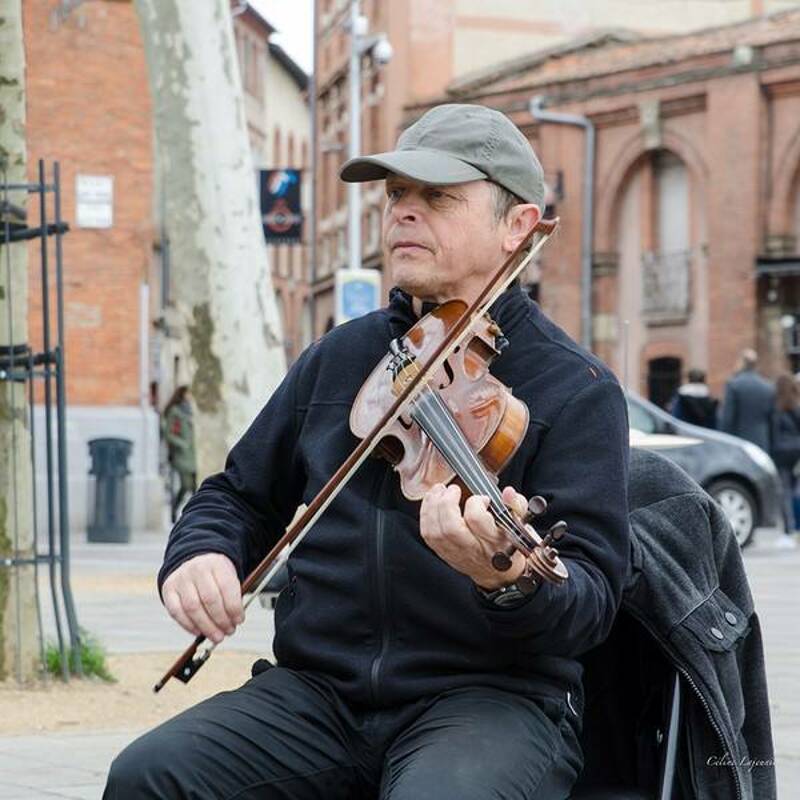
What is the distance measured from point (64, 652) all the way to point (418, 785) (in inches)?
245

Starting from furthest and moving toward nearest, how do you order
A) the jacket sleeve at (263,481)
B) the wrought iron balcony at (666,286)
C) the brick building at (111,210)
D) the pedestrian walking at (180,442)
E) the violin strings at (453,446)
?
1. the wrought iron balcony at (666,286)
2. the pedestrian walking at (180,442)
3. the brick building at (111,210)
4. the jacket sleeve at (263,481)
5. the violin strings at (453,446)

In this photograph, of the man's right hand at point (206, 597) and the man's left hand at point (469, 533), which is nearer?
the man's left hand at point (469, 533)

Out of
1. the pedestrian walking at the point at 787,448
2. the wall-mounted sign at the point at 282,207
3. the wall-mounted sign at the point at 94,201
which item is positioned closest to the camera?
the wall-mounted sign at the point at 94,201

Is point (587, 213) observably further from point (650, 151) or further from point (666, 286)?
point (666, 286)

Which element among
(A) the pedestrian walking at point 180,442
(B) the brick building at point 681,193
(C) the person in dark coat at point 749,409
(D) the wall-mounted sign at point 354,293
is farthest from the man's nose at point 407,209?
(B) the brick building at point 681,193

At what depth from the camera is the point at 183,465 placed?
1058 inches

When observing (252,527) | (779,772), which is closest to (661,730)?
(252,527)

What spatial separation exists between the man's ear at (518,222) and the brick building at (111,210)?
2089 cm

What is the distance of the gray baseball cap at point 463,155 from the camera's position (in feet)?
Answer: 13.0

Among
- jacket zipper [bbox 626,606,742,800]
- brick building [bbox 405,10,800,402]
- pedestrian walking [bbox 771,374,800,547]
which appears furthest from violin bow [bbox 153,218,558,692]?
brick building [bbox 405,10,800,402]

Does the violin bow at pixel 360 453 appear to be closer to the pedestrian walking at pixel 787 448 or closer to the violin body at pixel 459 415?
the violin body at pixel 459 415

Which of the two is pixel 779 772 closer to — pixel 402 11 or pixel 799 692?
pixel 799 692

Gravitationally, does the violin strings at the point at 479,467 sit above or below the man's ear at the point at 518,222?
below

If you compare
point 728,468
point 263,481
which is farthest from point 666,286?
point 263,481
